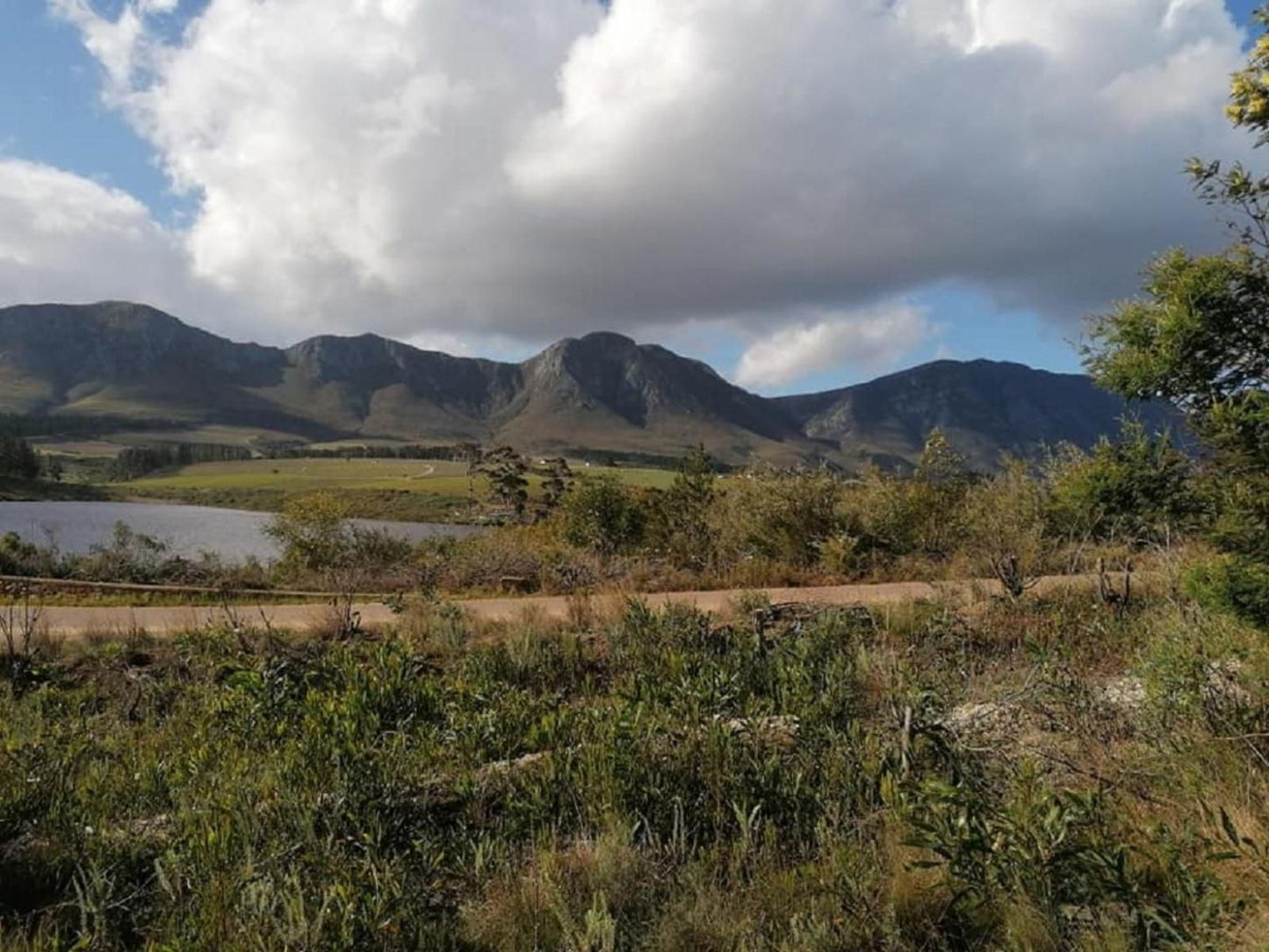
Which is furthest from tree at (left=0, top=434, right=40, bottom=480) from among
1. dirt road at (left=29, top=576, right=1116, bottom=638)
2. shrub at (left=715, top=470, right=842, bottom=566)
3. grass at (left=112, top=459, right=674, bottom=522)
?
shrub at (left=715, top=470, right=842, bottom=566)

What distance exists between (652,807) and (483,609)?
773 centimetres

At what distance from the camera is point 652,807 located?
15.9 feet

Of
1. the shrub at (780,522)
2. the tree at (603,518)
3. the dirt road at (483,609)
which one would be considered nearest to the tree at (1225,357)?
the dirt road at (483,609)

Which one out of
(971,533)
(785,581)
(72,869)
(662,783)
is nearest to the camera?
(72,869)

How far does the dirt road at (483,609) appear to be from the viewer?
10570 mm

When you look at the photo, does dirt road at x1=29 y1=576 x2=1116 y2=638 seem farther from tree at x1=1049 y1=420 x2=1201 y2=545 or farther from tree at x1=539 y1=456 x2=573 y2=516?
tree at x1=539 y1=456 x2=573 y2=516

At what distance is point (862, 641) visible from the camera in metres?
8.98

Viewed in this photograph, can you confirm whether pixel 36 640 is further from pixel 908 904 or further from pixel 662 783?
pixel 908 904

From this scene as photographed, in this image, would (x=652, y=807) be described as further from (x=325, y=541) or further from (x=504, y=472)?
(x=504, y=472)

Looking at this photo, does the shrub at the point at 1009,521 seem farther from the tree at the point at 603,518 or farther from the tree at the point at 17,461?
the tree at the point at 17,461

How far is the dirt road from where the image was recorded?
10570mm

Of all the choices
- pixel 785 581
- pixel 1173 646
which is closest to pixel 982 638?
pixel 1173 646

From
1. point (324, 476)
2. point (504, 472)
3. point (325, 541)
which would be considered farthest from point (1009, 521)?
point (324, 476)

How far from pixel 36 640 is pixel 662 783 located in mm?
7992
